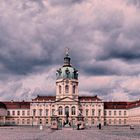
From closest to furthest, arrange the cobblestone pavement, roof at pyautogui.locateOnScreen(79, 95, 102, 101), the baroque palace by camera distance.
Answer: the cobblestone pavement → the baroque palace → roof at pyautogui.locateOnScreen(79, 95, 102, 101)

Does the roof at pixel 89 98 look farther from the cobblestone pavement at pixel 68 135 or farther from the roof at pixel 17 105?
the cobblestone pavement at pixel 68 135

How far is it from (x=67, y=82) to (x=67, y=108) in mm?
8190

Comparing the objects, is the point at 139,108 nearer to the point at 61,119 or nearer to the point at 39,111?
the point at 61,119

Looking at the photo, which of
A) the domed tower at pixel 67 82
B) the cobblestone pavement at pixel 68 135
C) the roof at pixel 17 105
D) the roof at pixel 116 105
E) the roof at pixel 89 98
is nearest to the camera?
the cobblestone pavement at pixel 68 135

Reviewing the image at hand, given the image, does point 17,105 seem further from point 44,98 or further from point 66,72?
point 66,72

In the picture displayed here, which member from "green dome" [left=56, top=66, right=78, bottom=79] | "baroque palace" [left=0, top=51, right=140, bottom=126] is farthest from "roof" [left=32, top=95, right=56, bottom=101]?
"green dome" [left=56, top=66, right=78, bottom=79]

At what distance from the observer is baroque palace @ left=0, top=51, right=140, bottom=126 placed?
125 metres

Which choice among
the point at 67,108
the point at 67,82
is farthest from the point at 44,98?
the point at 67,82

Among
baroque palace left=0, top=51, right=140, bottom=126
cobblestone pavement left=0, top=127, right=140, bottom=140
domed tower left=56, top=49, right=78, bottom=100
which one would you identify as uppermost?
domed tower left=56, top=49, right=78, bottom=100

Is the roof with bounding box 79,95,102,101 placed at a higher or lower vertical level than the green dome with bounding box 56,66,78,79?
lower

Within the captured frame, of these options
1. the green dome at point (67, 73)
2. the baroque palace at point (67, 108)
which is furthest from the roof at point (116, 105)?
the green dome at point (67, 73)

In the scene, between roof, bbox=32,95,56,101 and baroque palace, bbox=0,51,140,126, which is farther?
roof, bbox=32,95,56,101

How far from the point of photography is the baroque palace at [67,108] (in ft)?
411

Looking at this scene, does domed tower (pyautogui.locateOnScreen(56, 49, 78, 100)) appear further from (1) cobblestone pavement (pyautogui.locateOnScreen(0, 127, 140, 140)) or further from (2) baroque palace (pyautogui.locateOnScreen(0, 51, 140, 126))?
(1) cobblestone pavement (pyautogui.locateOnScreen(0, 127, 140, 140))
